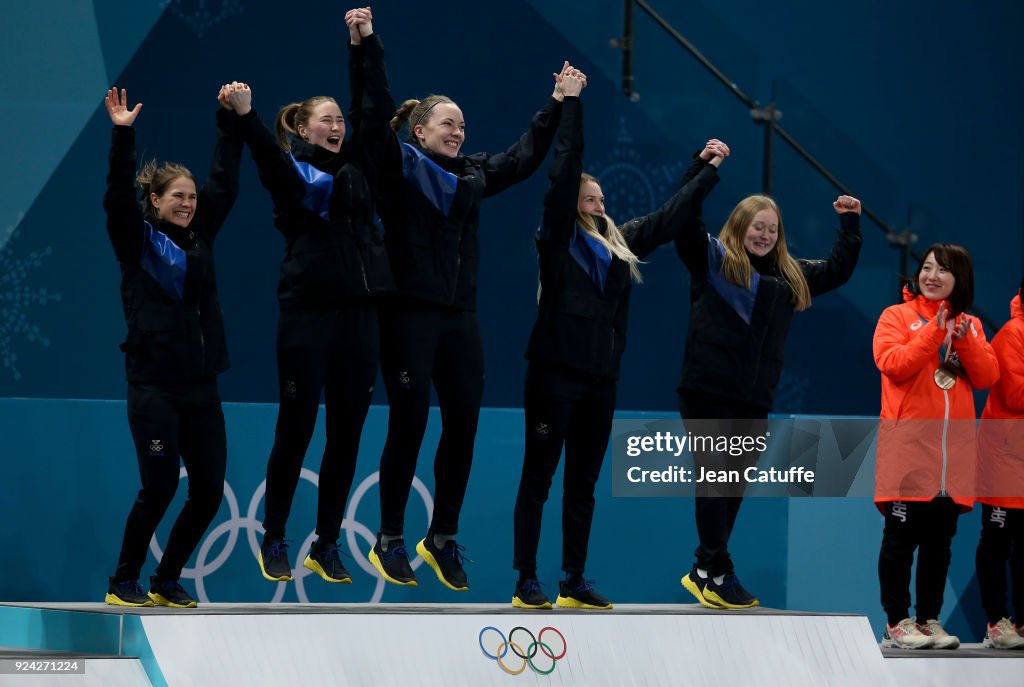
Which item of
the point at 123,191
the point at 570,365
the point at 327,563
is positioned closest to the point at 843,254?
the point at 570,365

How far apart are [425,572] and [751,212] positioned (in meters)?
2.20

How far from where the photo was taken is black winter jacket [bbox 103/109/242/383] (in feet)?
15.7

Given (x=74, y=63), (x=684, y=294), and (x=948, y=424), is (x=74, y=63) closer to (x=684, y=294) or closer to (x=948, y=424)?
(x=684, y=294)

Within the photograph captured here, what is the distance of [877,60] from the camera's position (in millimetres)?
9781

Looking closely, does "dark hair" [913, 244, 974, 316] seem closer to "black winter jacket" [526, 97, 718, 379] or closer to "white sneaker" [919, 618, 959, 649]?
"white sneaker" [919, 618, 959, 649]

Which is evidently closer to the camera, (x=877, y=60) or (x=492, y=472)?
(x=492, y=472)

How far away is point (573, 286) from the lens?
524cm

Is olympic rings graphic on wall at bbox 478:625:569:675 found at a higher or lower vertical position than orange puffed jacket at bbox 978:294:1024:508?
lower

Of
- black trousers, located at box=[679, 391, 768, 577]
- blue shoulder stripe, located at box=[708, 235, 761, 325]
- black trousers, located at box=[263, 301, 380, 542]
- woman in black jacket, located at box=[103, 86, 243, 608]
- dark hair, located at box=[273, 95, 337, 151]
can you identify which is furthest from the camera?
blue shoulder stripe, located at box=[708, 235, 761, 325]

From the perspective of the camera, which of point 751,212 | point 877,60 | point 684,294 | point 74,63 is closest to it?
point 751,212

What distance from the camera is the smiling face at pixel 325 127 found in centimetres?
511

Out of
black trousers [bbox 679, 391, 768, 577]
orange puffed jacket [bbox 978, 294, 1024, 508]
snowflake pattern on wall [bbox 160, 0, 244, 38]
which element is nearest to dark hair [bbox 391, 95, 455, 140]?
black trousers [bbox 679, 391, 768, 577]

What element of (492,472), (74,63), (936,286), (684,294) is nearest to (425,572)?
(492,472)

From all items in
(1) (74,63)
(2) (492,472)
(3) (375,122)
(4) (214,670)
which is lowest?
(4) (214,670)
